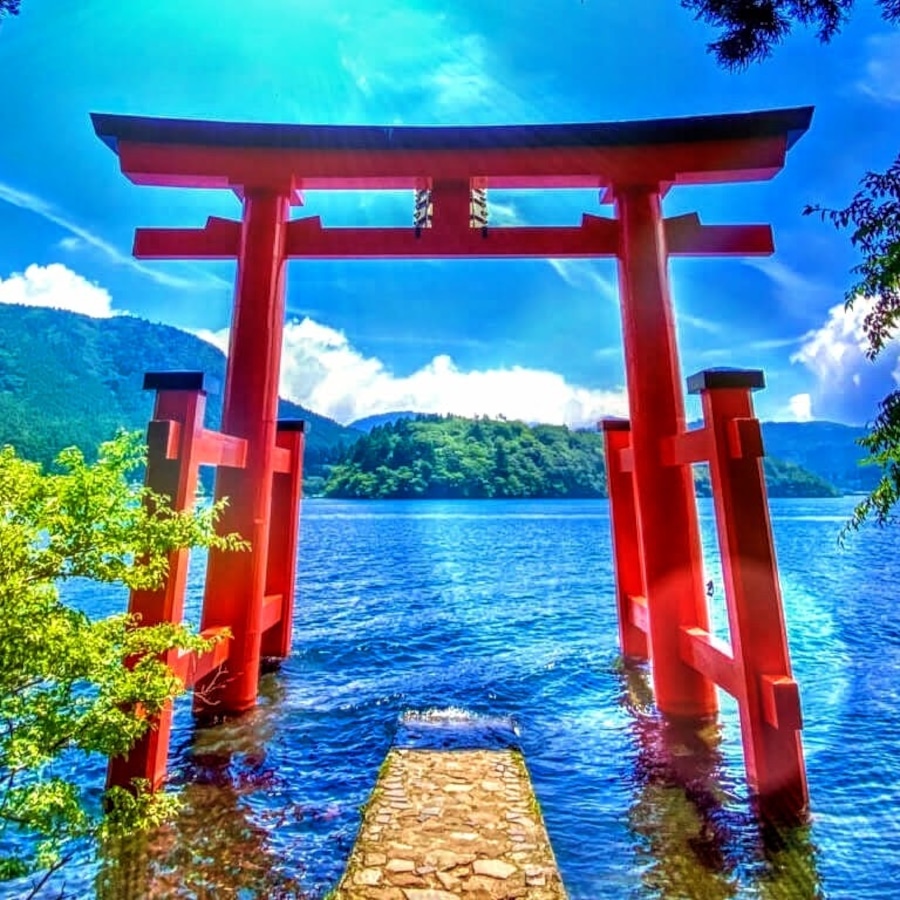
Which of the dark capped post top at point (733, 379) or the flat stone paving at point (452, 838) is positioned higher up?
the dark capped post top at point (733, 379)

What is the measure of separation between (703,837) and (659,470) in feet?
9.78

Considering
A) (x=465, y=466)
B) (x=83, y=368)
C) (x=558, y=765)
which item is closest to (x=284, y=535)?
(x=558, y=765)

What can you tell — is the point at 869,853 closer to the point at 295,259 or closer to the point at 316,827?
the point at 316,827

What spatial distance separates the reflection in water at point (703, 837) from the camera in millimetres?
2971

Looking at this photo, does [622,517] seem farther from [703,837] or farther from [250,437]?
[250,437]

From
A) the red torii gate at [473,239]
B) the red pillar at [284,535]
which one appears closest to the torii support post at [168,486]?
the red torii gate at [473,239]

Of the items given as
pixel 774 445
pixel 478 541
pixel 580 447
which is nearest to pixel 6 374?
pixel 478 541

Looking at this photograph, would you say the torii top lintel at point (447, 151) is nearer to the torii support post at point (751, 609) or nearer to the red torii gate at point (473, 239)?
the red torii gate at point (473, 239)

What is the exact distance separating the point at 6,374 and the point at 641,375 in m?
85.9

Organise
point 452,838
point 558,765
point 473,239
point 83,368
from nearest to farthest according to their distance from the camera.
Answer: point 452,838 < point 558,765 < point 473,239 < point 83,368

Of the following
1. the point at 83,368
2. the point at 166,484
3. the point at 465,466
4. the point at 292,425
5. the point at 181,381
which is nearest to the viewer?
the point at 166,484

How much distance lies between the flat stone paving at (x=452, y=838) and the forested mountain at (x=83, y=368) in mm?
46844

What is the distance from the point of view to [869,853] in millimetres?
3367

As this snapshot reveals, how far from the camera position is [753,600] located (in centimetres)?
373
